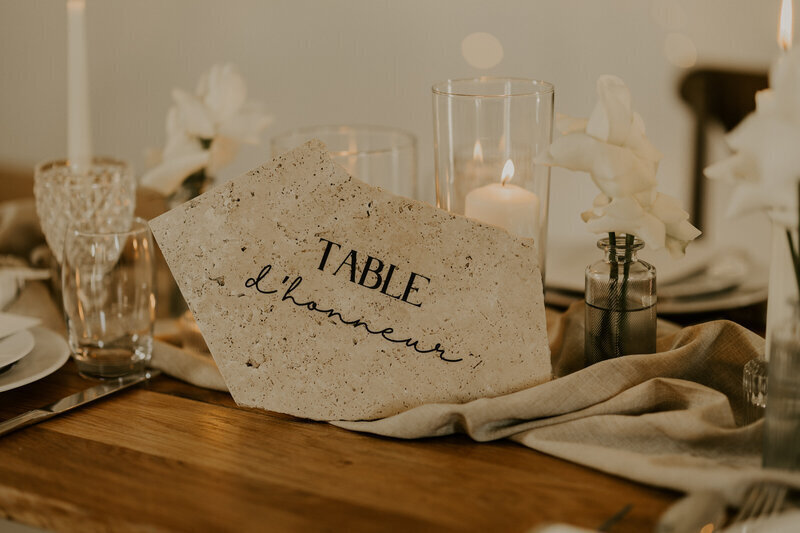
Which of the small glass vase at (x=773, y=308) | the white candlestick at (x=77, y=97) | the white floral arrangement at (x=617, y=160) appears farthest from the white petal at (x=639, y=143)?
the white candlestick at (x=77, y=97)

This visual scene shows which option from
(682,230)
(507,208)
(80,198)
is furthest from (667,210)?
(80,198)

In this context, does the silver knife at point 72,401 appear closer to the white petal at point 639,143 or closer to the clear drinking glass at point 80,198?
the clear drinking glass at point 80,198

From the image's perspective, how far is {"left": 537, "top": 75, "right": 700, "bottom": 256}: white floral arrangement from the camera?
0.68 m

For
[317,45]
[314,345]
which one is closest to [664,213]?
[314,345]

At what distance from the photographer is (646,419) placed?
670 millimetres

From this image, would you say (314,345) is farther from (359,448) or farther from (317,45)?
(317,45)

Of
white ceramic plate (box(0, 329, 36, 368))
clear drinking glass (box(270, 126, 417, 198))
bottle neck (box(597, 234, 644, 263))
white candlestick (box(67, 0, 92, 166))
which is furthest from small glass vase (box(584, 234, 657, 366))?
white candlestick (box(67, 0, 92, 166))

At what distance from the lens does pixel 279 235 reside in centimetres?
74

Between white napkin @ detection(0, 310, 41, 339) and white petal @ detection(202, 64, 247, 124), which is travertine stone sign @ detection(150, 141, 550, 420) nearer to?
white napkin @ detection(0, 310, 41, 339)

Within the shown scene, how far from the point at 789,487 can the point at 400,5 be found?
3.73 feet

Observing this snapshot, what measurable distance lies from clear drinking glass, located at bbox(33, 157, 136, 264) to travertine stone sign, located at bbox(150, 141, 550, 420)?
1.10 feet

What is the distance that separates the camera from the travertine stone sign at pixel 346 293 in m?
0.72

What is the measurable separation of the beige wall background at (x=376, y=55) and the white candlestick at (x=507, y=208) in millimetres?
686

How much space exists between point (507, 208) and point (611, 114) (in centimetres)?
15
